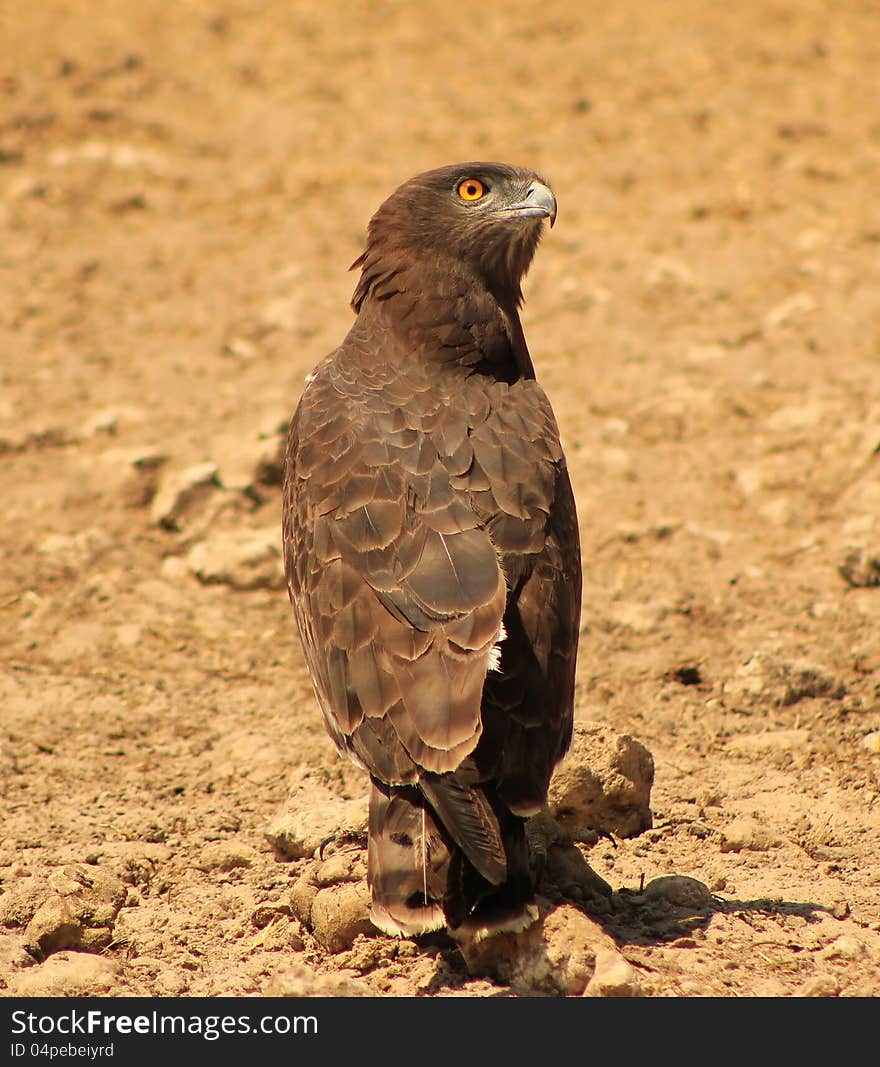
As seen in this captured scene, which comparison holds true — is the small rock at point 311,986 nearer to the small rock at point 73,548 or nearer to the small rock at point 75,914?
the small rock at point 75,914

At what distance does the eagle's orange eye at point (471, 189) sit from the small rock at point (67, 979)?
3.51 metres

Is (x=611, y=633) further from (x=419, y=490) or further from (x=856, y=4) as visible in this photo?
(x=856, y=4)

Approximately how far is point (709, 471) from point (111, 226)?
5.59 metres

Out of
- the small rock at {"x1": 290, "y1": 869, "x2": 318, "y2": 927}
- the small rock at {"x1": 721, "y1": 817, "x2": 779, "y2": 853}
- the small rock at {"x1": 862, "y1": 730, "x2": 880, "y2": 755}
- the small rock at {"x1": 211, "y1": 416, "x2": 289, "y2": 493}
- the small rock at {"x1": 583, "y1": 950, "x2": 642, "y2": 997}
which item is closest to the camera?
the small rock at {"x1": 583, "y1": 950, "x2": 642, "y2": 997}

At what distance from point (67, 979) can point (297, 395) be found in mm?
4947

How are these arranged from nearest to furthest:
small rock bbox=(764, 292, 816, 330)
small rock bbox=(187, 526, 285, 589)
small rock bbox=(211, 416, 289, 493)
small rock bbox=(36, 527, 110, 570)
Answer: small rock bbox=(187, 526, 285, 589) → small rock bbox=(36, 527, 110, 570) → small rock bbox=(211, 416, 289, 493) → small rock bbox=(764, 292, 816, 330)

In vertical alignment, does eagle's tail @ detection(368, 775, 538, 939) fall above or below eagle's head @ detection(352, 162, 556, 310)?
below

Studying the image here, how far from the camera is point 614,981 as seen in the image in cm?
433

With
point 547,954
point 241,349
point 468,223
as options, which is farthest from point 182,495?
point 547,954

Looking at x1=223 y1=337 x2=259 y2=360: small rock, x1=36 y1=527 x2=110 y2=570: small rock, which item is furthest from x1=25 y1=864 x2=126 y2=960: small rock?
x1=223 y1=337 x2=259 y2=360: small rock

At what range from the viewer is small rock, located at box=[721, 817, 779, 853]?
5.45 metres

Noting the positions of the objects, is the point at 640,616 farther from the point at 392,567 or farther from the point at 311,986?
the point at 311,986

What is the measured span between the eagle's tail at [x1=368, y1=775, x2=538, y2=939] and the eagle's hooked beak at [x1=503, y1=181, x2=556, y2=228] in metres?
2.75

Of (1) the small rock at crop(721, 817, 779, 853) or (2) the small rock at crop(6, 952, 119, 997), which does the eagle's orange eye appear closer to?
(1) the small rock at crop(721, 817, 779, 853)
